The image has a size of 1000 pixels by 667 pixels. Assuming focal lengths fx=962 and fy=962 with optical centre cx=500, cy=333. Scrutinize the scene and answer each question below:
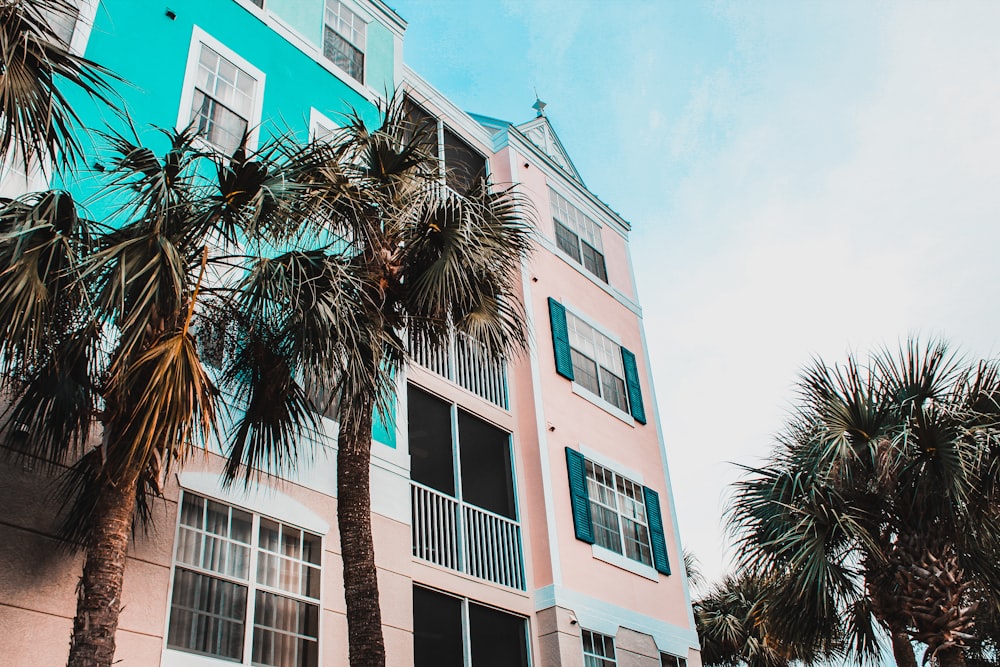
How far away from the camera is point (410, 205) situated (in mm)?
10688

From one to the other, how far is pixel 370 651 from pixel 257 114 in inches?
360

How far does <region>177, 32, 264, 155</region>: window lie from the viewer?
1392cm

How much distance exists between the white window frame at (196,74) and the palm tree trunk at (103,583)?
22.4ft

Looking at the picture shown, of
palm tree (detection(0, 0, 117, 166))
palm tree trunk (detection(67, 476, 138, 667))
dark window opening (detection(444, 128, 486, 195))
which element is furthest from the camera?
dark window opening (detection(444, 128, 486, 195))

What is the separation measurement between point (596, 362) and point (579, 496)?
3.70 meters

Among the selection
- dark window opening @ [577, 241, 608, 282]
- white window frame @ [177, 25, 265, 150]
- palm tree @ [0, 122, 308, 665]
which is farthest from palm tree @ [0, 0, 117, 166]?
dark window opening @ [577, 241, 608, 282]

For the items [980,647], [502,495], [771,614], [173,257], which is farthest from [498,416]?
[173,257]

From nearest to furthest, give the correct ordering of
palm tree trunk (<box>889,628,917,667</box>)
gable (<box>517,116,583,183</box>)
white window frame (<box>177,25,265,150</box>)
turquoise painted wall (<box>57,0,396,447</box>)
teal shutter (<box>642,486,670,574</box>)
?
palm tree trunk (<box>889,628,917,667</box>)
turquoise painted wall (<box>57,0,396,447</box>)
white window frame (<box>177,25,265,150</box>)
teal shutter (<box>642,486,670,574</box>)
gable (<box>517,116,583,183</box>)

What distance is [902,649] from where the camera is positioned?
12.7m

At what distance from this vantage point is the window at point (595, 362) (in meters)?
18.8

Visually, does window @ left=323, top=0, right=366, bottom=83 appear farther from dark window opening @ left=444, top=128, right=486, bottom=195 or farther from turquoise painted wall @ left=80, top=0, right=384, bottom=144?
dark window opening @ left=444, top=128, right=486, bottom=195

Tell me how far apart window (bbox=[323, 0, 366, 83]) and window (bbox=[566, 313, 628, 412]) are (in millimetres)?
6402

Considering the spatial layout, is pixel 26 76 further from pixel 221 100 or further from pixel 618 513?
pixel 618 513

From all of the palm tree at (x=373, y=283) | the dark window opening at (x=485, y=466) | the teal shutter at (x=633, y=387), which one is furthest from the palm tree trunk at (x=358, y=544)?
the teal shutter at (x=633, y=387)
